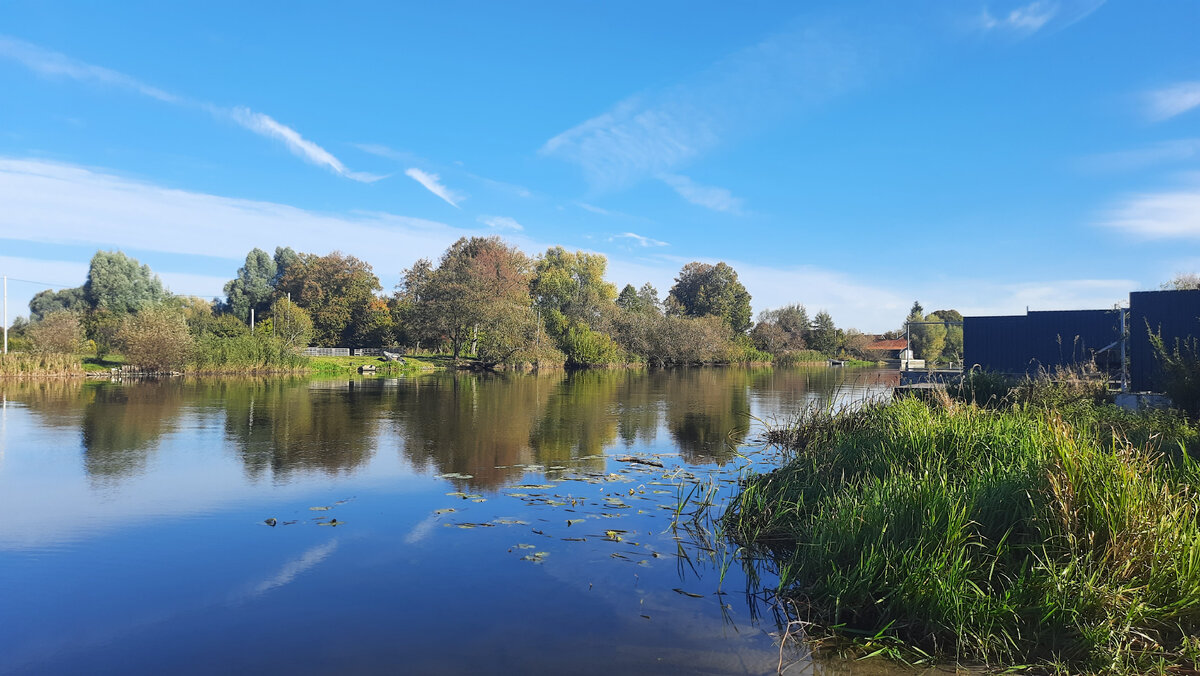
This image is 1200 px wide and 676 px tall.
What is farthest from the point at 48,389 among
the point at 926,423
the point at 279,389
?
the point at 926,423

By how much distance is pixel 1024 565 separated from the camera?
492 cm

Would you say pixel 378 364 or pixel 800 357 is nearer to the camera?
pixel 378 364

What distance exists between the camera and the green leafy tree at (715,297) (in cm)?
8906

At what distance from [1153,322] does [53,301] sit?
94.7 meters

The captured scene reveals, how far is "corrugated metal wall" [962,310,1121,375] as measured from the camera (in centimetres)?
2117

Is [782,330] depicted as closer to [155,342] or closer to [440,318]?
[440,318]

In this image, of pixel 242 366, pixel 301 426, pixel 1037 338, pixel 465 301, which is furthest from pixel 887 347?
pixel 301 426

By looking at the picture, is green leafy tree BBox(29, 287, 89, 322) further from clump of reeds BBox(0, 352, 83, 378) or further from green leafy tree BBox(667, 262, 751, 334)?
green leafy tree BBox(667, 262, 751, 334)

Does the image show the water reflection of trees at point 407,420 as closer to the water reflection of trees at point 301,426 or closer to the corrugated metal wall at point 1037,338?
the water reflection of trees at point 301,426

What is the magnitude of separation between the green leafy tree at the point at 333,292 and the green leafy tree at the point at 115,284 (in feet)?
41.8

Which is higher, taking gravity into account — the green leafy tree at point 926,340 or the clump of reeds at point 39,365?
the green leafy tree at point 926,340

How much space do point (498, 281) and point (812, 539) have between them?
53.4 metres

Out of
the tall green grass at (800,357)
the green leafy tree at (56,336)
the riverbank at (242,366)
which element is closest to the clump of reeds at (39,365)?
the riverbank at (242,366)

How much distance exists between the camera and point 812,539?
20.0 ft
